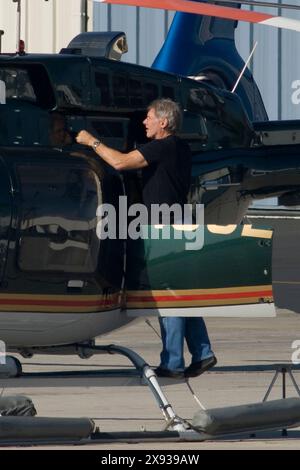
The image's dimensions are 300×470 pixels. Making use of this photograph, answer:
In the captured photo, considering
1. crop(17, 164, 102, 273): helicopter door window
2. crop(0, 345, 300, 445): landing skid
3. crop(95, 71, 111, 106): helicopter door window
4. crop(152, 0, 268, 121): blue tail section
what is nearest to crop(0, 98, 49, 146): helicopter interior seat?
crop(17, 164, 102, 273): helicopter door window

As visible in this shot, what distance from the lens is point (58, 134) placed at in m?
8.30

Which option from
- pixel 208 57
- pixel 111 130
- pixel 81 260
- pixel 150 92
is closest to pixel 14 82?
pixel 111 130

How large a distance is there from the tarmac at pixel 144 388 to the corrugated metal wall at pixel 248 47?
15.2 metres

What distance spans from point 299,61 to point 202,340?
739 inches

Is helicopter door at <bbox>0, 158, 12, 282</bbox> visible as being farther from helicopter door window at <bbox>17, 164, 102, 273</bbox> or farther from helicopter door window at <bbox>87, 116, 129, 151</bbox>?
helicopter door window at <bbox>87, 116, 129, 151</bbox>

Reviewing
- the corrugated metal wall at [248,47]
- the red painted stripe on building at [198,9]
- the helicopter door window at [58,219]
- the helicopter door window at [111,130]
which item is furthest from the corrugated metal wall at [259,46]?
the helicopter door window at [58,219]

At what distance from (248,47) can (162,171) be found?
62.5ft

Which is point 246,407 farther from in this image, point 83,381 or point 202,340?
point 83,381

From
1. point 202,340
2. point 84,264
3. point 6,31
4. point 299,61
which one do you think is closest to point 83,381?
point 202,340

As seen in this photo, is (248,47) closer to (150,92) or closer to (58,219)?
(150,92)

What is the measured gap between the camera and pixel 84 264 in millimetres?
7840

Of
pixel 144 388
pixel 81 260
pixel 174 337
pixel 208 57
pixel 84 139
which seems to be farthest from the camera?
pixel 208 57

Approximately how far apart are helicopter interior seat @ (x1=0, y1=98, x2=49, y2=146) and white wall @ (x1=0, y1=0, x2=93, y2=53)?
14.1 m

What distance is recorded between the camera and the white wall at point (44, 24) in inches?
890
